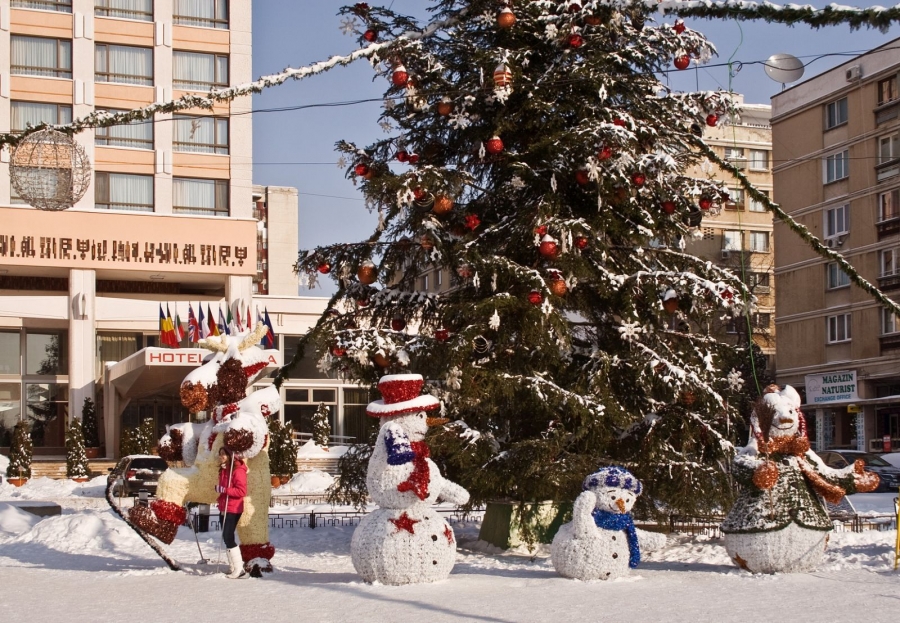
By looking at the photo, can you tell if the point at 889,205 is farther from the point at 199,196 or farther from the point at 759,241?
the point at 199,196

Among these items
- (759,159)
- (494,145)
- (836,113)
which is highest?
(759,159)

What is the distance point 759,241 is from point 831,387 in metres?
18.3

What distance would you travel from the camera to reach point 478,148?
49.3 ft

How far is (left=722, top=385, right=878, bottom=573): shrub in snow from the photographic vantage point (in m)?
10.7

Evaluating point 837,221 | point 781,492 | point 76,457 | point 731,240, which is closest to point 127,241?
point 76,457

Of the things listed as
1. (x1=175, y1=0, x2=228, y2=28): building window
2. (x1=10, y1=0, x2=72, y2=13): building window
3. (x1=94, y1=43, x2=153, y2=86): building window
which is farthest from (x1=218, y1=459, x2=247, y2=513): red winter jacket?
(x1=10, y1=0, x2=72, y2=13): building window

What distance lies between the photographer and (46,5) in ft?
140

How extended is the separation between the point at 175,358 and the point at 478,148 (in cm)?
2534

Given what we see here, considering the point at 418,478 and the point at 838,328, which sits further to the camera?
the point at 838,328

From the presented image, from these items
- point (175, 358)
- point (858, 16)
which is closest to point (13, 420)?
point (175, 358)

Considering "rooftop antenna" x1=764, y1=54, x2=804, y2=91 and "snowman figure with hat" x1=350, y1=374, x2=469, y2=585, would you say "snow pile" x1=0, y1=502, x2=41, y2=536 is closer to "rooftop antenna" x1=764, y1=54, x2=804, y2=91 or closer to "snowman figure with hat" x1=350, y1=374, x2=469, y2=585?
"snowman figure with hat" x1=350, y1=374, x2=469, y2=585

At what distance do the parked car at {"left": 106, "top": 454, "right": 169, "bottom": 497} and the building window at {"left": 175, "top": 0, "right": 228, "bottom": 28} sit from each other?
20849 mm

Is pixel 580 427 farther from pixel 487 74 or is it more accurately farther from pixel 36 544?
pixel 36 544

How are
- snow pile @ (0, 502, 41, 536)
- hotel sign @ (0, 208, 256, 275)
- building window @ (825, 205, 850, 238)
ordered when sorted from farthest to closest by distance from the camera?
1. building window @ (825, 205, 850, 238)
2. hotel sign @ (0, 208, 256, 275)
3. snow pile @ (0, 502, 41, 536)
